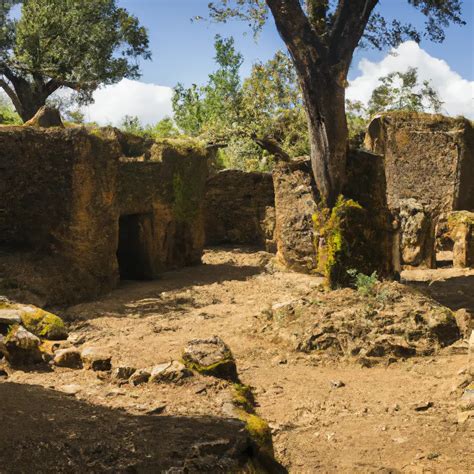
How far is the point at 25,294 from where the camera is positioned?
31.2ft

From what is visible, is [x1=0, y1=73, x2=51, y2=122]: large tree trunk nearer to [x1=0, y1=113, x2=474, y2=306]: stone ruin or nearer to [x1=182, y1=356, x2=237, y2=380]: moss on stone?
[x1=0, y1=113, x2=474, y2=306]: stone ruin

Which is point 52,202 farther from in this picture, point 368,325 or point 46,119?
point 368,325

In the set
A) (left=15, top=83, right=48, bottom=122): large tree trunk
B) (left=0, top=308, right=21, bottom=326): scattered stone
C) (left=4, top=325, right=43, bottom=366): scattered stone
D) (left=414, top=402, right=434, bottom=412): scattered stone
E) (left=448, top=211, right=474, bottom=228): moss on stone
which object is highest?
(left=15, top=83, right=48, bottom=122): large tree trunk

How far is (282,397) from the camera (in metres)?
6.25

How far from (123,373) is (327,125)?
634 centimetres

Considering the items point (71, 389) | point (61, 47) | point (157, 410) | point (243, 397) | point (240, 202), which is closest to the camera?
point (157, 410)

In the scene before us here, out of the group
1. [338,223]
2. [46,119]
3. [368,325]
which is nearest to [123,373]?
[368,325]

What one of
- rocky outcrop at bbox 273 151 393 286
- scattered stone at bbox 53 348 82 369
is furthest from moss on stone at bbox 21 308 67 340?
rocky outcrop at bbox 273 151 393 286

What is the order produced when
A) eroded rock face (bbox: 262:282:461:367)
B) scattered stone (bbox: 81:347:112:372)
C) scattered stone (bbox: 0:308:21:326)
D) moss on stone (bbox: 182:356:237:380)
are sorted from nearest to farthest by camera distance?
moss on stone (bbox: 182:356:237:380)
scattered stone (bbox: 81:347:112:372)
scattered stone (bbox: 0:308:21:326)
eroded rock face (bbox: 262:282:461:367)

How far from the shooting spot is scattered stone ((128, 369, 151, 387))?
5.79 metres

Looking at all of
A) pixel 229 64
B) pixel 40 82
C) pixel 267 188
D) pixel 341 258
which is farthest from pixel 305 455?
pixel 229 64

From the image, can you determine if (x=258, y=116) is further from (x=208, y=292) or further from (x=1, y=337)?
(x=1, y=337)

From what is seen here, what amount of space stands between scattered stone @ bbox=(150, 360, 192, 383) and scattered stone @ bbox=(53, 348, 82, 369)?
96 centimetres

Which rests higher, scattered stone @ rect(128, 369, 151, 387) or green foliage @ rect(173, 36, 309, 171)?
green foliage @ rect(173, 36, 309, 171)
